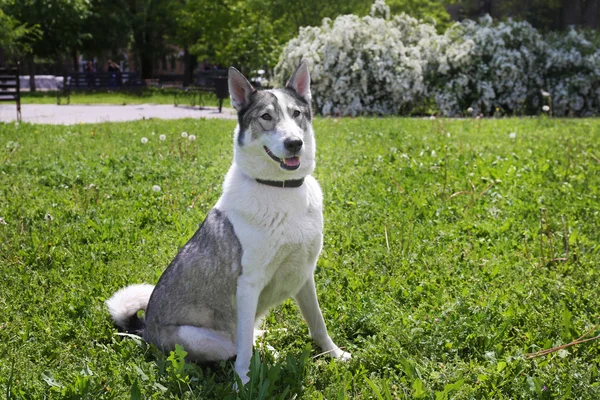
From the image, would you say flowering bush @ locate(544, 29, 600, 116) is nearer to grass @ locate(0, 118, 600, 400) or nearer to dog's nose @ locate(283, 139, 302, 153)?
grass @ locate(0, 118, 600, 400)

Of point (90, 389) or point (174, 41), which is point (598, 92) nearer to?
point (90, 389)

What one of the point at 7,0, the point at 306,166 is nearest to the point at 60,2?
the point at 7,0

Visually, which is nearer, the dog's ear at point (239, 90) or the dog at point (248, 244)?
the dog at point (248, 244)

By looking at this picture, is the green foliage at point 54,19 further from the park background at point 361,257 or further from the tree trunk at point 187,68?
the park background at point 361,257

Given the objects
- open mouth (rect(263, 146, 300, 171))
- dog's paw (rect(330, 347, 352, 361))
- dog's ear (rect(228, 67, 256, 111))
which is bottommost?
dog's paw (rect(330, 347, 352, 361))

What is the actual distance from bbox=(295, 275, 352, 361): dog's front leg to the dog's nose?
0.85 metres

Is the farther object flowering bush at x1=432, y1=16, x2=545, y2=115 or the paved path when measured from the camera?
the paved path

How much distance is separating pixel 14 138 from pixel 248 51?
1491cm

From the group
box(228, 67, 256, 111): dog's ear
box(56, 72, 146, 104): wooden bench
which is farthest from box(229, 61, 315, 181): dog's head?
box(56, 72, 146, 104): wooden bench

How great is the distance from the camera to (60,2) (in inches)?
1249

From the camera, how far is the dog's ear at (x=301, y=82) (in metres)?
3.45

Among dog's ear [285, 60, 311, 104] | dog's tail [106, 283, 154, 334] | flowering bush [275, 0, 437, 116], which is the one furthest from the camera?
flowering bush [275, 0, 437, 116]

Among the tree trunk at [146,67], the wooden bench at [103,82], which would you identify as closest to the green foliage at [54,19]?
the tree trunk at [146,67]

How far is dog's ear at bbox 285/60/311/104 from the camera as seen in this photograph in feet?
11.3
